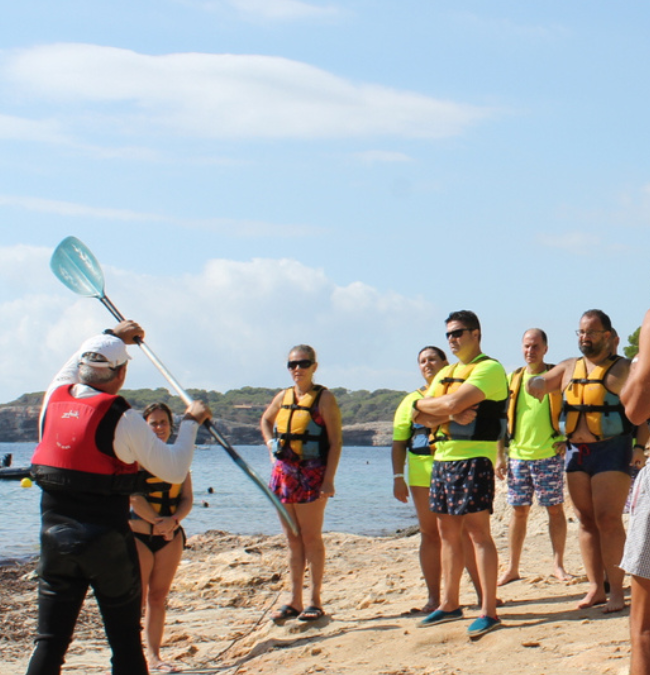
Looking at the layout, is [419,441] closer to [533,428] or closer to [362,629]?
[533,428]

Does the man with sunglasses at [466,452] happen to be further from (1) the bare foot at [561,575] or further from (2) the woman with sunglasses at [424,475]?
(1) the bare foot at [561,575]

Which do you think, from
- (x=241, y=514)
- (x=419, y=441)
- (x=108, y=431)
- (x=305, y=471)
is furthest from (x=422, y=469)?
(x=241, y=514)

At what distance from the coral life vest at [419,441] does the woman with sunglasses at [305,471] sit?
→ 59 cm

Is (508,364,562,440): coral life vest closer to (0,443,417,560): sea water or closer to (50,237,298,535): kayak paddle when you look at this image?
(50,237,298,535): kayak paddle

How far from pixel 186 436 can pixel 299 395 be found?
2525mm

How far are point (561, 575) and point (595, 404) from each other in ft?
6.23

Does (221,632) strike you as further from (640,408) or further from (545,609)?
(640,408)

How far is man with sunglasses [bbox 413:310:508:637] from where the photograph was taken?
19.4ft

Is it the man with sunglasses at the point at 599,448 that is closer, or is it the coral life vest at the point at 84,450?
the coral life vest at the point at 84,450

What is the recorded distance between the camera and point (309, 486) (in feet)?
22.5

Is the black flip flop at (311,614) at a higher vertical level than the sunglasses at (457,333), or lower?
lower

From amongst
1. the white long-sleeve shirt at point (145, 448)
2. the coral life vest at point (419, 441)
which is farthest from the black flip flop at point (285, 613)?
the white long-sleeve shirt at point (145, 448)

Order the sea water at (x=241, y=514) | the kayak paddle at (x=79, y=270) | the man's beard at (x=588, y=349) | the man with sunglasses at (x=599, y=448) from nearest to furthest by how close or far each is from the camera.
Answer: the man with sunglasses at (x=599, y=448) < the man's beard at (x=588, y=349) < the kayak paddle at (x=79, y=270) < the sea water at (x=241, y=514)

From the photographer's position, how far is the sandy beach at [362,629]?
539 cm
